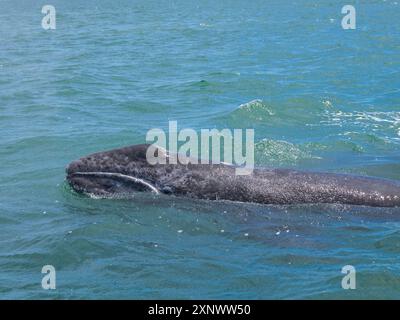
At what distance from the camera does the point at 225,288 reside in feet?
24.7

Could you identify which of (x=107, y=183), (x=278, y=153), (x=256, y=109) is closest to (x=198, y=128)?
(x=256, y=109)

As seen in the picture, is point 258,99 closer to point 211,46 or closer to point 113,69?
point 113,69

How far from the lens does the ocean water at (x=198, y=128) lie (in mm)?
7867

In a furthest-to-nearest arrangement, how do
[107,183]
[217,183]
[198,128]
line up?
A: [198,128] → [107,183] → [217,183]

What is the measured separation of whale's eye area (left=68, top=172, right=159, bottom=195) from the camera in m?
9.20

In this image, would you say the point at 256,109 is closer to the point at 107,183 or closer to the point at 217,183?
the point at 217,183

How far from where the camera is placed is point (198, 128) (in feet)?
50.9

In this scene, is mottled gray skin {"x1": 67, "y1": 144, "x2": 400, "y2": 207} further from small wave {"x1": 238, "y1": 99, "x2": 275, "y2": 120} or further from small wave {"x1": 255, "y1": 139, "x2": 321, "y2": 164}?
small wave {"x1": 238, "y1": 99, "x2": 275, "y2": 120}

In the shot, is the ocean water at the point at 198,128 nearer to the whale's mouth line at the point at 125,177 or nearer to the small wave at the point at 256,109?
the small wave at the point at 256,109

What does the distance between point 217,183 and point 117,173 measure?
1.31 meters

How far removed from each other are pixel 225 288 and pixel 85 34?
93.6ft

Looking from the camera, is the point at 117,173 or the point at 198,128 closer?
the point at 117,173
